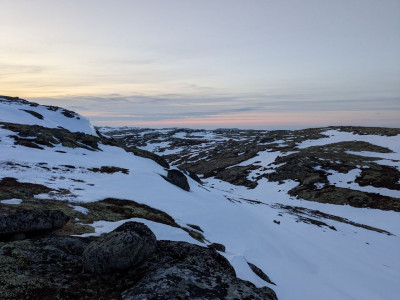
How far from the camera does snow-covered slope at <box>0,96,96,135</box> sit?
7370 cm

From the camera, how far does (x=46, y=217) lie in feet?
41.5

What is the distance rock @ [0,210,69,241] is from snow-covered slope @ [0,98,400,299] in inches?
165

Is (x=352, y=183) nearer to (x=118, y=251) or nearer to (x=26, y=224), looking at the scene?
(x=118, y=251)

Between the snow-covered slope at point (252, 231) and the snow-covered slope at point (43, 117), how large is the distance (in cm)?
2393

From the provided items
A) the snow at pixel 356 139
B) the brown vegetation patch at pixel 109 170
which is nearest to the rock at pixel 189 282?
the brown vegetation patch at pixel 109 170

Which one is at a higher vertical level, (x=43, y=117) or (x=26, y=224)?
(x=43, y=117)

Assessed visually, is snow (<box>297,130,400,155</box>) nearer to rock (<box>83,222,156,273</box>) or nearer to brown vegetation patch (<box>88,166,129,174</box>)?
brown vegetation patch (<box>88,166,129,174</box>)

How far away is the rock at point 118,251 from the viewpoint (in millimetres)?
9688

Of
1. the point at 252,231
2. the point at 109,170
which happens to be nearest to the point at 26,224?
the point at 252,231

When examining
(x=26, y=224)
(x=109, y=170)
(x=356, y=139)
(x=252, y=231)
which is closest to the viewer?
(x=26, y=224)

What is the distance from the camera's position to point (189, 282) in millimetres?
8422

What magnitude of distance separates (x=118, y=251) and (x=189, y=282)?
3.03 m

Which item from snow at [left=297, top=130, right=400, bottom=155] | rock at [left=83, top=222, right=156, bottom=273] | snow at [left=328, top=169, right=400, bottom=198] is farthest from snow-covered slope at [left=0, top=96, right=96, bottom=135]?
snow at [left=297, top=130, right=400, bottom=155]

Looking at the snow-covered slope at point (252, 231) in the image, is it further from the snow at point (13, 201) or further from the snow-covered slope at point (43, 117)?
the snow-covered slope at point (43, 117)
